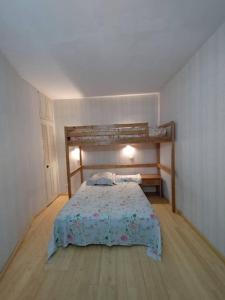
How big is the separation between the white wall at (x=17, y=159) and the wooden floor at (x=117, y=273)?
33 centimetres

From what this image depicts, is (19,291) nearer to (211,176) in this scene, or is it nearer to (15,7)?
(211,176)

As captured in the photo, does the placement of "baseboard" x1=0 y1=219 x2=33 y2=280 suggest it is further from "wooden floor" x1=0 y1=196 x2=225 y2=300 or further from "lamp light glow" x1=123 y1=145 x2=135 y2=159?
"lamp light glow" x1=123 y1=145 x2=135 y2=159

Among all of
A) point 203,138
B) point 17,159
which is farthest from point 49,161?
point 203,138

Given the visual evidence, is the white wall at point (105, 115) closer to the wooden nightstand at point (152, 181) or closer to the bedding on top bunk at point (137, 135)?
the wooden nightstand at point (152, 181)

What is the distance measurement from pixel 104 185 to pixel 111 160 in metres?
0.94

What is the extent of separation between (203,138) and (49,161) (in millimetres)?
3205

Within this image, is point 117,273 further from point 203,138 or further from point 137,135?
point 137,135

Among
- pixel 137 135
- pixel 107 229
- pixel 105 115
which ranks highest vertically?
pixel 105 115

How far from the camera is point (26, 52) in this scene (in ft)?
6.68

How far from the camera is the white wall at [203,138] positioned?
180 centimetres

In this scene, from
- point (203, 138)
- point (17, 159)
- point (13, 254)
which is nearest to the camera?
point (13, 254)

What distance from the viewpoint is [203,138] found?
2131mm

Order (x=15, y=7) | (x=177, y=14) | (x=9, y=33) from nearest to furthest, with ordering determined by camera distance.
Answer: (x=15, y=7) < (x=177, y=14) < (x=9, y=33)

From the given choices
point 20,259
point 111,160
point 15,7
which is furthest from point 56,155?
point 15,7
